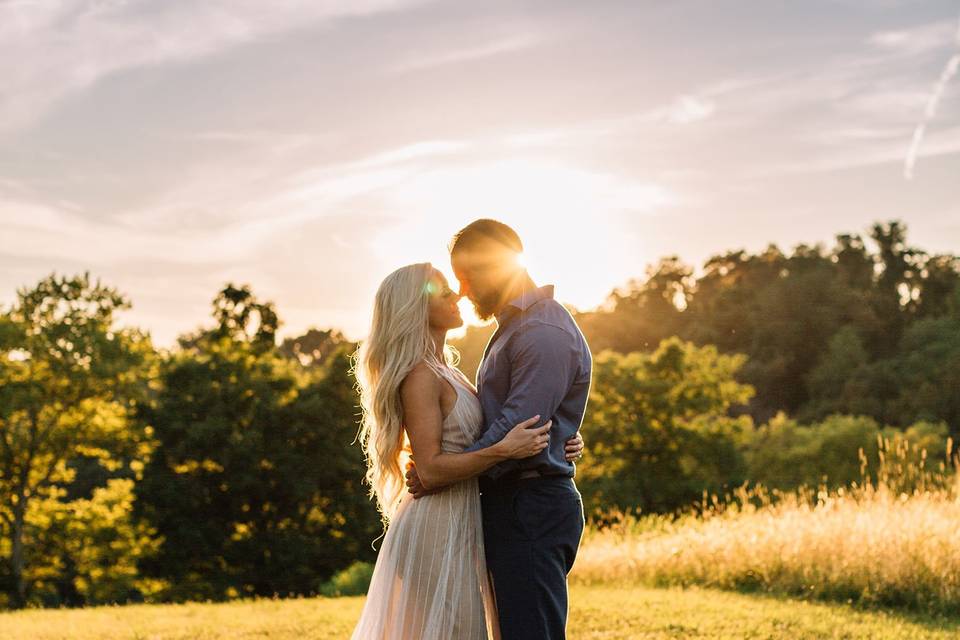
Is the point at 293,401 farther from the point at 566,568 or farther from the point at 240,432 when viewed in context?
the point at 566,568

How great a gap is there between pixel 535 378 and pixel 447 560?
3.02 feet

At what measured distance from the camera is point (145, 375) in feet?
105

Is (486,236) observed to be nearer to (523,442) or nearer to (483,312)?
(483,312)

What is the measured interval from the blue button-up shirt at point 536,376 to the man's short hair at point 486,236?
8.7 inches

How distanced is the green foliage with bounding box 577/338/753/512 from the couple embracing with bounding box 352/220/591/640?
29.5m

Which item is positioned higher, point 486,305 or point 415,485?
point 486,305

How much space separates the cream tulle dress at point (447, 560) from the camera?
13.5 feet

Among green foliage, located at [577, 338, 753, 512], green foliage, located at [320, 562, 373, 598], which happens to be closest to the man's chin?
green foliage, located at [320, 562, 373, 598]

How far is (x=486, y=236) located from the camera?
13.1 ft

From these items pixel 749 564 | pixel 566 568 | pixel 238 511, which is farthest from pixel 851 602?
pixel 238 511

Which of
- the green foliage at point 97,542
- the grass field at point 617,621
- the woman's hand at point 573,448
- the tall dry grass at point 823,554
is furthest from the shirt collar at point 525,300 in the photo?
the green foliage at point 97,542

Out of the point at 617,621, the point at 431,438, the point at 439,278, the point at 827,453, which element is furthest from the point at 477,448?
the point at 827,453

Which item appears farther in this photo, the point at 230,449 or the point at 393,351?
the point at 230,449

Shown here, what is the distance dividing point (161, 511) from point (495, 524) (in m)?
28.1
